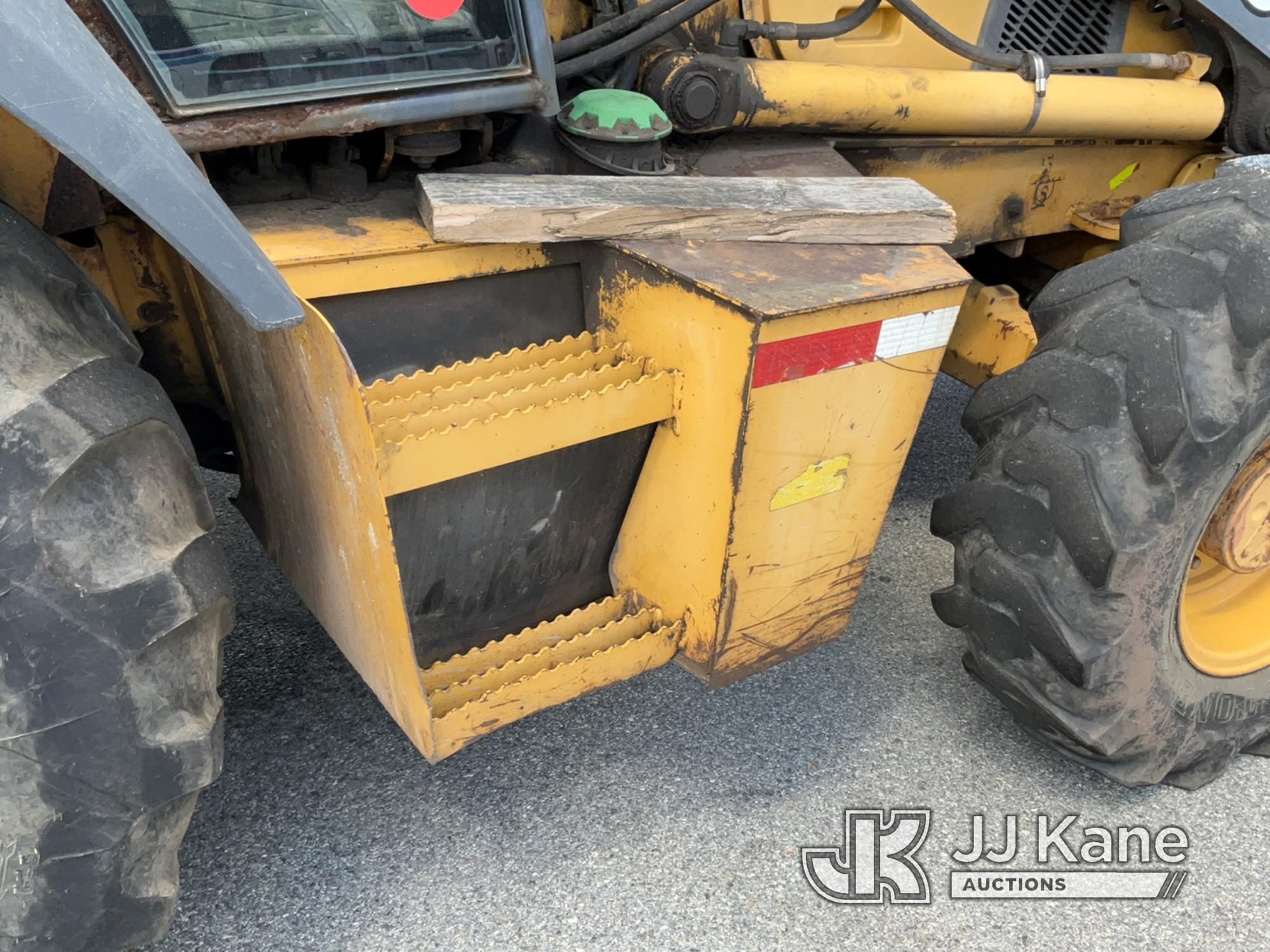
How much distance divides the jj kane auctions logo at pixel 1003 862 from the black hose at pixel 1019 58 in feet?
4.56

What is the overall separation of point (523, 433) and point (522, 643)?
1.23 feet

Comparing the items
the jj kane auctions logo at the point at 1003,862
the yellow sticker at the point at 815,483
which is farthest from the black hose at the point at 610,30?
the jj kane auctions logo at the point at 1003,862

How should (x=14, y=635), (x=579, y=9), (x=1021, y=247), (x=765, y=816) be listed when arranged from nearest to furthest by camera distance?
(x=14, y=635), (x=579, y=9), (x=765, y=816), (x=1021, y=247)

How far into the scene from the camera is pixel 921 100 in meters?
1.85

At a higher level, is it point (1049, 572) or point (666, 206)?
point (666, 206)

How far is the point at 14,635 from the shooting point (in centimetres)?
99

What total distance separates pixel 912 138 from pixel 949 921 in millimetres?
1407

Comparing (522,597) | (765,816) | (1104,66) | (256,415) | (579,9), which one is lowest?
(765,816)

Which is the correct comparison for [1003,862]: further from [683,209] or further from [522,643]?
[683,209]

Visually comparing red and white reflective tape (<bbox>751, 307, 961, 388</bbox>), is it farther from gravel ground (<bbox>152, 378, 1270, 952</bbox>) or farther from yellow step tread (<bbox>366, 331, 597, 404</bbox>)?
gravel ground (<bbox>152, 378, 1270, 952</bbox>)

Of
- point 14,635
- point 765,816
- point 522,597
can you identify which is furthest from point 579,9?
point 765,816

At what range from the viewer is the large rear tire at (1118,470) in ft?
4.85

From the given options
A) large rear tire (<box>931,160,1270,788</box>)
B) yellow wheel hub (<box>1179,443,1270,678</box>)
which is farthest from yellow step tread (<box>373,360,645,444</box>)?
yellow wheel hub (<box>1179,443,1270,678</box>)

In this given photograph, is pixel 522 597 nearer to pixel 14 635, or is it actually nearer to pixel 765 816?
pixel 765 816
